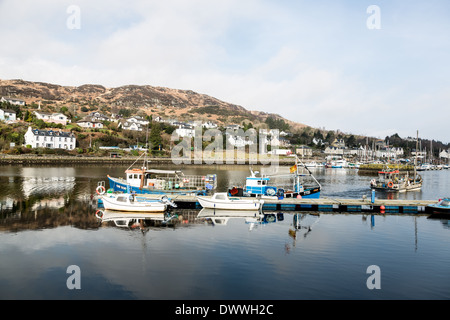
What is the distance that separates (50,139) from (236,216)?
289 feet

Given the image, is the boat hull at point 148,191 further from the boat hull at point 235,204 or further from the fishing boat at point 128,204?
the fishing boat at point 128,204

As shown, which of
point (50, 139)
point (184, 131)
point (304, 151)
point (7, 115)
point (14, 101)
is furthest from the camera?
point (304, 151)

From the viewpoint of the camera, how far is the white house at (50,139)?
95675 mm

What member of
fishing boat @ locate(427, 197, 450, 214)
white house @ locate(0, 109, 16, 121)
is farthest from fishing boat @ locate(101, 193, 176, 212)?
white house @ locate(0, 109, 16, 121)

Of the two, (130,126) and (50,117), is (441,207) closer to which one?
(130,126)

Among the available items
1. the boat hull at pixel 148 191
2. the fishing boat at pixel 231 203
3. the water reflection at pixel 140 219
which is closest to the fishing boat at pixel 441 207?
the fishing boat at pixel 231 203

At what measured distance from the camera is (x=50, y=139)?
98250 mm

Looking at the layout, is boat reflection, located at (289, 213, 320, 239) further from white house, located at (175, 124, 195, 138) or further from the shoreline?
white house, located at (175, 124, 195, 138)

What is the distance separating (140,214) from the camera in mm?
29828

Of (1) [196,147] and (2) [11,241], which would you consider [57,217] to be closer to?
(2) [11,241]

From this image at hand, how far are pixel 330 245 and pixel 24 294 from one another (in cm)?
1803

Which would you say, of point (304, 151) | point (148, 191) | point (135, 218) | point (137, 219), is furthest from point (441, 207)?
point (304, 151)

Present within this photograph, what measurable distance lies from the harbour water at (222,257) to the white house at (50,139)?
74.3 meters

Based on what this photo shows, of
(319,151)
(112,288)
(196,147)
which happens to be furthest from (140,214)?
(319,151)
